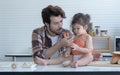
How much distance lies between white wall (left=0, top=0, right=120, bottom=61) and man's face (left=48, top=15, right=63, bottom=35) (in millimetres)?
2984

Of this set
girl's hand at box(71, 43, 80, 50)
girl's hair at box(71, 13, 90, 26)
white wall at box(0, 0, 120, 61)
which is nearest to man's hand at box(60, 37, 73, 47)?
girl's hand at box(71, 43, 80, 50)

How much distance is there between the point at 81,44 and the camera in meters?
1.94

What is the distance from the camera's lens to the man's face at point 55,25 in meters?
2.05

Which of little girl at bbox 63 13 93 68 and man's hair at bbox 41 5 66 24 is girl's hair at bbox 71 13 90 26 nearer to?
little girl at bbox 63 13 93 68

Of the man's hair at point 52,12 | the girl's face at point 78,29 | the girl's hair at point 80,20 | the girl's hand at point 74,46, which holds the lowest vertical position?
the girl's hand at point 74,46

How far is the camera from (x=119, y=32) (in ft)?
16.7

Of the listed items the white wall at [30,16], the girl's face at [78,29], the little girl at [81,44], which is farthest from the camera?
the white wall at [30,16]

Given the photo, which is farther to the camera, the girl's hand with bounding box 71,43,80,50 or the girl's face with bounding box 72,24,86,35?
the girl's face with bounding box 72,24,86,35

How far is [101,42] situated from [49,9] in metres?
3.16

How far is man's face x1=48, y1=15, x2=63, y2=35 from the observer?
2.05 m

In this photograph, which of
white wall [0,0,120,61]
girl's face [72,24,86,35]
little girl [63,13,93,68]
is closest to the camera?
little girl [63,13,93,68]

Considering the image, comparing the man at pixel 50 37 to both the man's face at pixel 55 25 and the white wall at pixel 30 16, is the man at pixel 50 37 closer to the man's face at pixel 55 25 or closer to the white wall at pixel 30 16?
the man's face at pixel 55 25

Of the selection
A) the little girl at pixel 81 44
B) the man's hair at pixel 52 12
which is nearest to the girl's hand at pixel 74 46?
the little girl at pixel 81 44

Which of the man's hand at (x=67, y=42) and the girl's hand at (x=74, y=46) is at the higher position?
the man's hand at (x=67, y=42)
